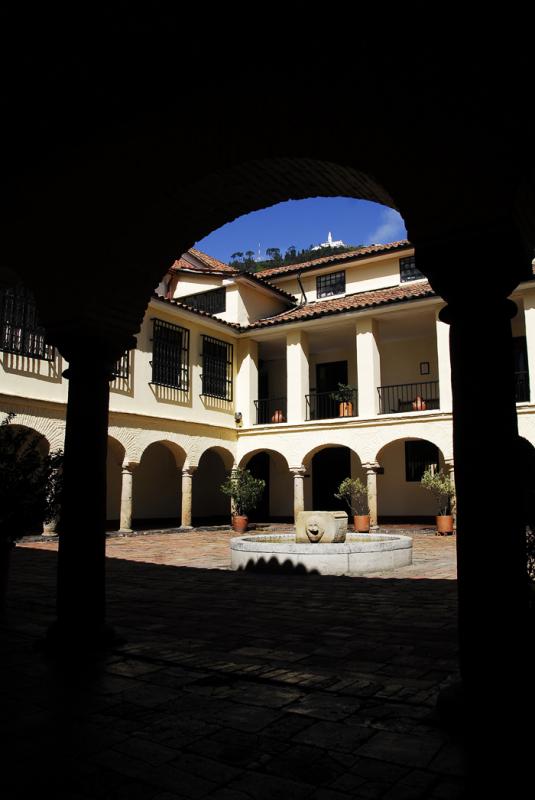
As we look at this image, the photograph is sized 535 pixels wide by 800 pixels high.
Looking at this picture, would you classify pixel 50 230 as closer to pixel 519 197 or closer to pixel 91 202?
pixel 91 202

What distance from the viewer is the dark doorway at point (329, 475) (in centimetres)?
2325

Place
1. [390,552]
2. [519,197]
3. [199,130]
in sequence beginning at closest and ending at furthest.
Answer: [519,197] < [199,130] < [390,552]

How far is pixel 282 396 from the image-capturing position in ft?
79.7

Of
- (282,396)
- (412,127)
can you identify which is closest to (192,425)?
(282,396)

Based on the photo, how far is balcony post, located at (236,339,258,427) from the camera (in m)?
22.3

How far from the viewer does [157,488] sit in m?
22.0

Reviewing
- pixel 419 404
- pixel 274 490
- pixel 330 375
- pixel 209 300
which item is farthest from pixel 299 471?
pixel 209 300

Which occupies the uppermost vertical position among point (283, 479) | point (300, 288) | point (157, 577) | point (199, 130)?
point (300, 288)

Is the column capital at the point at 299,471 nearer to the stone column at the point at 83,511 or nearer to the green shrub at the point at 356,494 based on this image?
the green shrub at the point at 356,494

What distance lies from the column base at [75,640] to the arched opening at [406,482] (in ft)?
56.2

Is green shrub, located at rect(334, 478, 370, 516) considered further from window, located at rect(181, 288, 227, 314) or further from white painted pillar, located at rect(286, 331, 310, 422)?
window, located at rect(181, 288, 227, 314)

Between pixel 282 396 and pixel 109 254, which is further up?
pixel 282 396

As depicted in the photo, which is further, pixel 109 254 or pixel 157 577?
pixel 157 577

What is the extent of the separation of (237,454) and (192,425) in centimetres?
248
